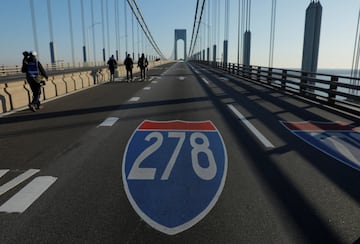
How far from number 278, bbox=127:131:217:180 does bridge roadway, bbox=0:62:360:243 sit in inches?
11.3

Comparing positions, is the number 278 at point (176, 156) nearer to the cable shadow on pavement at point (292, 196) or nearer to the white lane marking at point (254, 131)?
the cable shadow on pavement at point (292, 196)

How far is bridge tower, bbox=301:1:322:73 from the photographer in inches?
529

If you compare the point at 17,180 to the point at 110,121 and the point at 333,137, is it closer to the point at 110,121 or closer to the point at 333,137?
the point at 110,121

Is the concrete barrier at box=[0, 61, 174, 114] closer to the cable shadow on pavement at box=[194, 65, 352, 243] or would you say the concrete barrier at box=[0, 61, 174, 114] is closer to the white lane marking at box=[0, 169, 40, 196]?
the white lane marking at box=[0, 169, 40, 196]

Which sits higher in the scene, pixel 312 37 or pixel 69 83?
pixel 312 37

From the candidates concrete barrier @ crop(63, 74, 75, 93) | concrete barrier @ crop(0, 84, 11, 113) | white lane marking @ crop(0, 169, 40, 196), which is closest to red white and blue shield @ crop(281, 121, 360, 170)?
white lane marking @ crop(0, 169, 40, 196)

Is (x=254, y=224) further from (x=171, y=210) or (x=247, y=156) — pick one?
(x=247, y=156)

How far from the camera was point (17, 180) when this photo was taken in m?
4.22

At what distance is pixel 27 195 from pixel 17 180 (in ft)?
1.97

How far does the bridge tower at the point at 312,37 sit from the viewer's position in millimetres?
13438

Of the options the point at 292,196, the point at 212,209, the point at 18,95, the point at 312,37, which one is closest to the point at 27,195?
the point at 212,209

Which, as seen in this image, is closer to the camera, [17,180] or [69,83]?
[17,180]

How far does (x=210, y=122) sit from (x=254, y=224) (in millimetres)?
5082

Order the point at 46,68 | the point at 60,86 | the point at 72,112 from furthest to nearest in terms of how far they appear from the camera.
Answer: the point at 46,68 → the point at 60,86 → the point at 72,112
